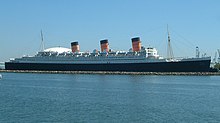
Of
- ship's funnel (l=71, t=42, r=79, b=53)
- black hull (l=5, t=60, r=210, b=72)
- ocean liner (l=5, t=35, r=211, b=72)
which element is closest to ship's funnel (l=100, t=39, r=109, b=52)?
ocean liner (l=5, t=35, r=211, b=72)

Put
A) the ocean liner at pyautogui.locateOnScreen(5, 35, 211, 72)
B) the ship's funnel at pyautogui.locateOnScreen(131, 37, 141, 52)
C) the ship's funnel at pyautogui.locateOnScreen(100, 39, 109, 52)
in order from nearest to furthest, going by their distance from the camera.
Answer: the ocean liner at pyautogui.locateOnScreen(5, 35, 211, 72) → the ship's funnel at pyautogui.locateOnScreen(131, 37, 141, 52) → the ship's funnel at pyautogui.locateOnScreen(100, 39, 109, 52)

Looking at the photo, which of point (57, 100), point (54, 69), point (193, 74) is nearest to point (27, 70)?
point (54, 69)

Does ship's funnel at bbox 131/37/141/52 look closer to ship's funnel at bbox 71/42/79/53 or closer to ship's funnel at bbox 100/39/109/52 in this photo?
ship's funnel at bbox 100/39/109/52

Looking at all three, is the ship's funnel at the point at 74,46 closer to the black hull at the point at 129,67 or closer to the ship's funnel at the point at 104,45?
the black hull at the point at 129,67

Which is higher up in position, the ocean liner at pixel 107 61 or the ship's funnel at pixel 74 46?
the ship's funnel at pixel 74 46

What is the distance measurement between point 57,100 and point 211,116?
11638mm

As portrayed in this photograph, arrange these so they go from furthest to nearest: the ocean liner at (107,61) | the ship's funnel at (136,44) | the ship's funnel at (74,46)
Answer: the ship's funnel at (74,46) → the ship's funnel at (136,44) → the ocean liner at (107,61)

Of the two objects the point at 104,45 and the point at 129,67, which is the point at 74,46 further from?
the point at 129,67

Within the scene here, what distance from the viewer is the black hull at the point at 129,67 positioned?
80312mm

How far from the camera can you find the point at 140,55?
3418 inches

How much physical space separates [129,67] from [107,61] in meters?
5.94

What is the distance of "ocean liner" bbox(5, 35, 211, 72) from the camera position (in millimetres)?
81312

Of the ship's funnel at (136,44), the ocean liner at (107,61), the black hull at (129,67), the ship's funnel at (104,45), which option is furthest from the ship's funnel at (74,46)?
the ship's funnel at (136,44)

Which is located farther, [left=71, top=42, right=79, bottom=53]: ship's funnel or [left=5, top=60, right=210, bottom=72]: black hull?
[left=71, top=42, right=79, bottom=53]: ship's funnel
